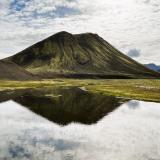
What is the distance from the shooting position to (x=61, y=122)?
46000 mm

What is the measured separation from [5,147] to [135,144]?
11436 millimetres

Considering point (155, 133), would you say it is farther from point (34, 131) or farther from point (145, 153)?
point (34, 131)


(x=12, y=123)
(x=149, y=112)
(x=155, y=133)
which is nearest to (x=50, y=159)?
(x=155, y=133)

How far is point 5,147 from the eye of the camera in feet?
96.3

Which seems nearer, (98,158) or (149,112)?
(98,158)

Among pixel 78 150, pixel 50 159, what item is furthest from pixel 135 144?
pixel 50 159

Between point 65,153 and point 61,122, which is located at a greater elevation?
point 65,153

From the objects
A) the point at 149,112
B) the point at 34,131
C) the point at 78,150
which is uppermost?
the point at 78,150

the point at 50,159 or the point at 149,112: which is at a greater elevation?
the point at 50,159

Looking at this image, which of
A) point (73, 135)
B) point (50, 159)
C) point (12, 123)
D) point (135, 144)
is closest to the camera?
point (50, 159)

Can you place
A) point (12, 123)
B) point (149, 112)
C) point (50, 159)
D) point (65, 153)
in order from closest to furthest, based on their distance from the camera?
1. point (50, 159)
2. point (65, 153)
3. point (12, 123)
4. point (149, 112)

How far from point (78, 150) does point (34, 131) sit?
1039 centimetres

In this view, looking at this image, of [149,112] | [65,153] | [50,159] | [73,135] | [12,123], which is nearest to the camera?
[50,159]

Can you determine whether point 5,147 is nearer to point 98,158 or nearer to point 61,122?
point 98,158
